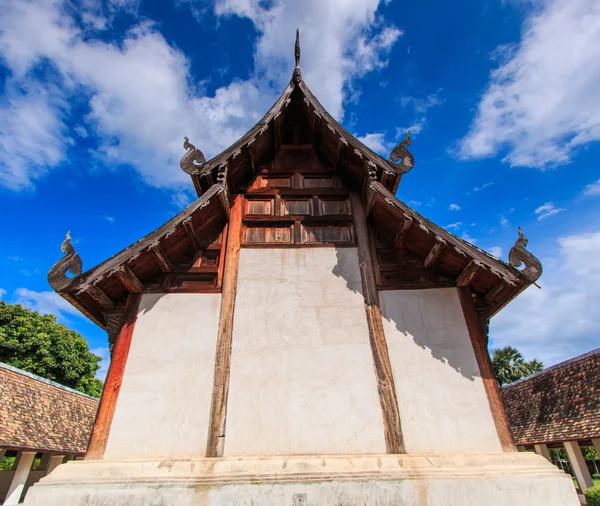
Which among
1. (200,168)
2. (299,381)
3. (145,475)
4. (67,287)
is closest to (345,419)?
(299,381)

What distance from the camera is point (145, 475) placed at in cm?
471

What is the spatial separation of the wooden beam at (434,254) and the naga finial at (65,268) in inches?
224

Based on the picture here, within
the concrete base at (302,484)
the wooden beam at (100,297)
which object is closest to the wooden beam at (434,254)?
the concrete base at (302,484)

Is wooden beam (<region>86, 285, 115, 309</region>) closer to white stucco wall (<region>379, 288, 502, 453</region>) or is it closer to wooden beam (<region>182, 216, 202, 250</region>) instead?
wooden beam (<region>182, 216, 202, 250</region>)

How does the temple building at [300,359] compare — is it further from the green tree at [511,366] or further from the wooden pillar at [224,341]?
the green tree at [511,366]

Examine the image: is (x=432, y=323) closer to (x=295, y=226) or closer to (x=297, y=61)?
(x=295, y=226)

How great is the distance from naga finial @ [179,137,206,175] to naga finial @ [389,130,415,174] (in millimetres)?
3867

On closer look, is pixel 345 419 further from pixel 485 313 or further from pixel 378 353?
pixel 485 313

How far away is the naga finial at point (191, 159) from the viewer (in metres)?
7.22

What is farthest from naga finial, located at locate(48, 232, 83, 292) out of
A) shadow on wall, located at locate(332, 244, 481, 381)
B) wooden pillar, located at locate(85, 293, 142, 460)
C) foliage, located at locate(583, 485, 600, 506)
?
foliage, located at locate(583, 485, 600, 506)

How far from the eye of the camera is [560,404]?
18.0 m

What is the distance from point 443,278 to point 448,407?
217cm

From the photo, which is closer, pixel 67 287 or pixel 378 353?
pixel 67 287

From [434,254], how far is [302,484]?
157 inches
